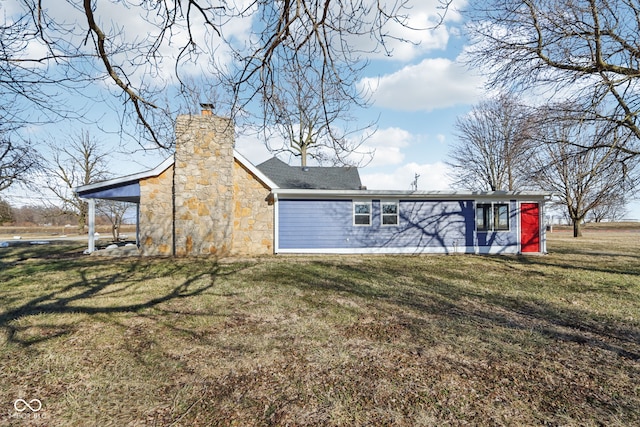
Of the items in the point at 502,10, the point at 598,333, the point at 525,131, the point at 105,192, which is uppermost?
the point at 502,10

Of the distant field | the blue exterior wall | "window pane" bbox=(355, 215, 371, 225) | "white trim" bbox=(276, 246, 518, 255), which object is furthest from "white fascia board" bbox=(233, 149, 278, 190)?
the distant field

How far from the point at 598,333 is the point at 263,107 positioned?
200 inches

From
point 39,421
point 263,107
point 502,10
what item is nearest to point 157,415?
point 39,421

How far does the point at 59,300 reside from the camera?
5266mm

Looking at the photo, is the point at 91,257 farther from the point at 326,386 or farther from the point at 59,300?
the point at 326,386

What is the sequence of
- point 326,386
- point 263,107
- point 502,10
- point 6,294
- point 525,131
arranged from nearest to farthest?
point 326,386
point 263,107
point 6,294
point 502,10
point 525,131

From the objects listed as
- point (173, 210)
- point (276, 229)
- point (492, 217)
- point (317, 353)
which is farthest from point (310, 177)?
point (317, 353)

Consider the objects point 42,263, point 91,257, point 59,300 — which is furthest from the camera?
point 91,257

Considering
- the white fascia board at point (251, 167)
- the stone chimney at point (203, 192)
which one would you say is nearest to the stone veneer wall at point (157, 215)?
the stone chimney at point (203, 192)

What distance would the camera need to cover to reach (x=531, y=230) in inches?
508

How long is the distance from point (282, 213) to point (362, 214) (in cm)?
318

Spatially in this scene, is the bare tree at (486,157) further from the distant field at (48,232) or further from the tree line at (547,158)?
the distant field at (48,232)

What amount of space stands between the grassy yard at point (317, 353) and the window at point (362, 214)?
5.88m

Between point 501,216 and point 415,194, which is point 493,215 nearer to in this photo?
point 501,216
